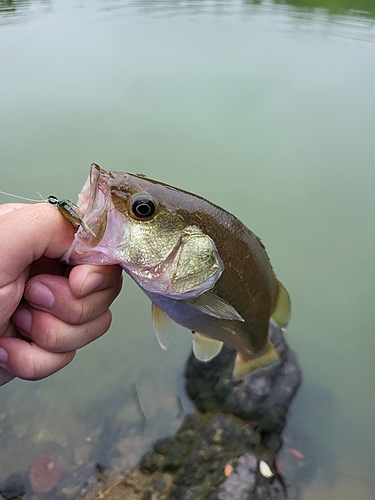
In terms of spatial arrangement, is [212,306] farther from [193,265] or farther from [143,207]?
[143,207]

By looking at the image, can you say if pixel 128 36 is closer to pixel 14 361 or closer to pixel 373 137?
pixel 373 137

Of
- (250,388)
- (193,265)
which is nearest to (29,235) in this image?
(193,265)

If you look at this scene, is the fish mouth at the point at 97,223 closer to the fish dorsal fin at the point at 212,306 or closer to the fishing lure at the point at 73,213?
the fishing lure at the point at 73,213

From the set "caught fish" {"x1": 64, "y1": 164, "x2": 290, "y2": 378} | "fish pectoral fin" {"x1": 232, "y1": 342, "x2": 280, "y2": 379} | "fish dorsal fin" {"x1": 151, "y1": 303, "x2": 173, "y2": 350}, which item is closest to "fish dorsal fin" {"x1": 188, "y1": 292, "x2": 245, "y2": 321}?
"caught fish" {"x1": 64, "y1": 164, "x2": 290, "y2": 378}

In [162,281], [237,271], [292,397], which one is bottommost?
[292,397]

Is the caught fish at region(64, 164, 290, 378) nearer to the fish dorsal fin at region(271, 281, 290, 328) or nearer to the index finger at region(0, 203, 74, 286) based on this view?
the index finger at region(0, 203, 74, 286)

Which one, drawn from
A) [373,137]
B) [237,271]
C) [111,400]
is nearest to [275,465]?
[111,400]

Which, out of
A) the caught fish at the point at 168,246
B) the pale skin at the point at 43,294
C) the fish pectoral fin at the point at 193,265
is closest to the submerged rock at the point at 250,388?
the caught fish at the point at 168,246

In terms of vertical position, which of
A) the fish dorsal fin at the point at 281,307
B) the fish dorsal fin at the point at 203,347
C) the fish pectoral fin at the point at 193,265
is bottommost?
the fish dorsal fin at the point at 203,347
